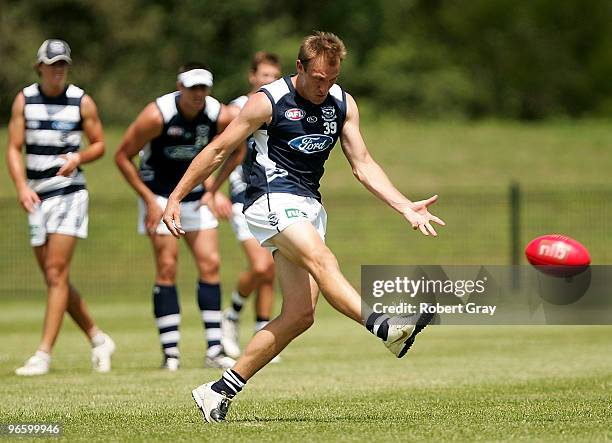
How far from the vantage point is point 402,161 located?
33031mm

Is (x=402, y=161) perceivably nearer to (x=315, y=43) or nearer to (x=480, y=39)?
(x=315, y=43)

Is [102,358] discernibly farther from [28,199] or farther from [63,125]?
[63,125]

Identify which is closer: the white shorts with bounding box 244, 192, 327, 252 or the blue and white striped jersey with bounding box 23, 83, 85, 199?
the white shorts with bounding box 244, 192, 327, 252

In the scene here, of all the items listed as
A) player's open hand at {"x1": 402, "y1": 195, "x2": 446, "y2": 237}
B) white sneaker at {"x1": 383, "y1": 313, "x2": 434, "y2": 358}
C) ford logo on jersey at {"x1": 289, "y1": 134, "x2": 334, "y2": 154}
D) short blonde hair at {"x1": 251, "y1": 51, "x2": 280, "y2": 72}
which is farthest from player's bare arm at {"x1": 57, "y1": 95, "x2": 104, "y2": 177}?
white sneaker at {"x1": 383, "y1": 313, "x2": 434, "y2": 358}

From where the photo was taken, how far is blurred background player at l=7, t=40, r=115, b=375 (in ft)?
34.5

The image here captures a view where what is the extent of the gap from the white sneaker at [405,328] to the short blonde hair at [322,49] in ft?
5.14

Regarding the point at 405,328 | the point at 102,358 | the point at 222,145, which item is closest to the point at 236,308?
the point at 102,358

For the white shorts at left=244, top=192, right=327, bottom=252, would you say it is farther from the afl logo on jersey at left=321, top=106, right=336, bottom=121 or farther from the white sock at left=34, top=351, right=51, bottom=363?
the white sock at left=34, top=351, right=51, bottom=363

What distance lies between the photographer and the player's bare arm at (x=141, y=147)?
10500 mm

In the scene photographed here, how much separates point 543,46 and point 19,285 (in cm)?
4112

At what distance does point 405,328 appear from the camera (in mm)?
6453

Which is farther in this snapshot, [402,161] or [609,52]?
[609,52]

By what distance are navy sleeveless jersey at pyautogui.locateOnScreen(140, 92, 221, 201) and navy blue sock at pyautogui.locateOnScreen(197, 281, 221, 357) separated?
82 centimetres

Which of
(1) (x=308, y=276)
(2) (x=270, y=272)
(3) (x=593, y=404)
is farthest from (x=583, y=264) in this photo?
(2) (x=270, y=272)
